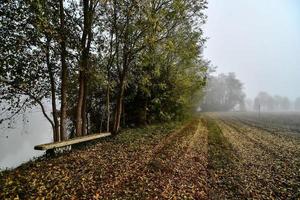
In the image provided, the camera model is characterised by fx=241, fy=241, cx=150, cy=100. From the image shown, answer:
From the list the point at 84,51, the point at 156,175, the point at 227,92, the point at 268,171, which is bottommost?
the point at 268,171

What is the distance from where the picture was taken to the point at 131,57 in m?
16.4

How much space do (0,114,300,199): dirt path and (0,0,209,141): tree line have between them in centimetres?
439

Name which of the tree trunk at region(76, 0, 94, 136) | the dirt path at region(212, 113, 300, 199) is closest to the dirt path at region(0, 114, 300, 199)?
the dirt path at region(212, 113, 300, 199)

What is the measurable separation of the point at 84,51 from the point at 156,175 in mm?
8101

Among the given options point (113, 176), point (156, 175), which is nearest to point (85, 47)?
point (113, 176)

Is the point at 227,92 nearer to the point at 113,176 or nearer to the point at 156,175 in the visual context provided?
the point at 156,175

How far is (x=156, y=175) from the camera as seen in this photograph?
7781 mm

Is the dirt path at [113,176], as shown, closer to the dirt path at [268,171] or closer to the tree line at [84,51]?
the dirt path at [268,171]

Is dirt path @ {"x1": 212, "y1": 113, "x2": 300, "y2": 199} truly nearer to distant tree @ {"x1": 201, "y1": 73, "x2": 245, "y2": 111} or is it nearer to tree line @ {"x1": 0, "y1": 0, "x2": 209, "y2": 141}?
tree line @ {"x1": 0, "y1": 0, "x2": 209, "y2": 141}

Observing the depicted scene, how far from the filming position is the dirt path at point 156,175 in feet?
20.6

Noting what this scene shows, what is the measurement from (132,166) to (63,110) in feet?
18.5

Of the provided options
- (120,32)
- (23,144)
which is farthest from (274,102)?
(120,32)

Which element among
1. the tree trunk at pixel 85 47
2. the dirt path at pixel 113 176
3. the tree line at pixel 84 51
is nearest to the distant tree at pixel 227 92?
the tree line at pixel 84 51

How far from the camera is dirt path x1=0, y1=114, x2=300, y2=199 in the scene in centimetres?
627
